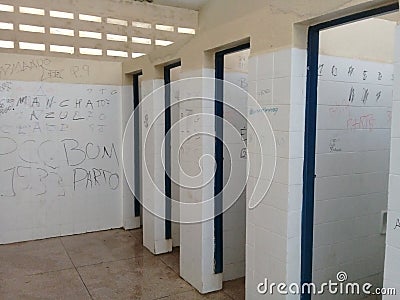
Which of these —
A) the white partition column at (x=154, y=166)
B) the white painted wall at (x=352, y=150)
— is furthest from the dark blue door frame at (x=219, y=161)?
the white partition column at (x=154, y=166)

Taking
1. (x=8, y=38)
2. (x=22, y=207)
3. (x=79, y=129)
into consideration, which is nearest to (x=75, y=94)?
(x=79, y=129)

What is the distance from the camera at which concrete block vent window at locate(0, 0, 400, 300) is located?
6.80 ft

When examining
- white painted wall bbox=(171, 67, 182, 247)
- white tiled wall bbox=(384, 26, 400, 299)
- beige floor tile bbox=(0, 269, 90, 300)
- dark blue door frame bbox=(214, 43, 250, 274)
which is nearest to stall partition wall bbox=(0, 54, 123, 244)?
white painted wall bbox=(171, 67, 182, 247)

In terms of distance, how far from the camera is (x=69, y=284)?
9.83ft

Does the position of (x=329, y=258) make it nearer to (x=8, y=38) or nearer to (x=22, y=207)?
(x=22, y=207)

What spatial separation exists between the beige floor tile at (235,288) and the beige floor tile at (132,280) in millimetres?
314

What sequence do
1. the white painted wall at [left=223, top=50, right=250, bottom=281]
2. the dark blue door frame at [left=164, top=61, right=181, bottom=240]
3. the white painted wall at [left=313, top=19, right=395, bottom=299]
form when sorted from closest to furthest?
1. the white painted wall at [left=313, top=19, right=395, bottom=299]
2. the white painted wall at [left=223, top=50, right=250, bottom=281]
3. the dark blue door frame at [left=164, top=61, right=181, bottom=240]

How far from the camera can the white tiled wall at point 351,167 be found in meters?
2.31

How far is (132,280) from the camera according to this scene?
3.09 m

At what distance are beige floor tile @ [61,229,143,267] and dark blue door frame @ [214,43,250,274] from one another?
3.53 ft

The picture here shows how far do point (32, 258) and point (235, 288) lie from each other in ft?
6.46

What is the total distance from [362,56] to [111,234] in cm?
323

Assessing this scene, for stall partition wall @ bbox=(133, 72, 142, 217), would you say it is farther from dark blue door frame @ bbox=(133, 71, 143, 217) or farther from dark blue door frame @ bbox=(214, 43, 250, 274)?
dark blue door frame @ bbox=(214, 43, 250, 274)

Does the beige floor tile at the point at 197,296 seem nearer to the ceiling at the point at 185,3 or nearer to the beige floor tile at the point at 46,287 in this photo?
the beige floor tile at the point at 46,287
